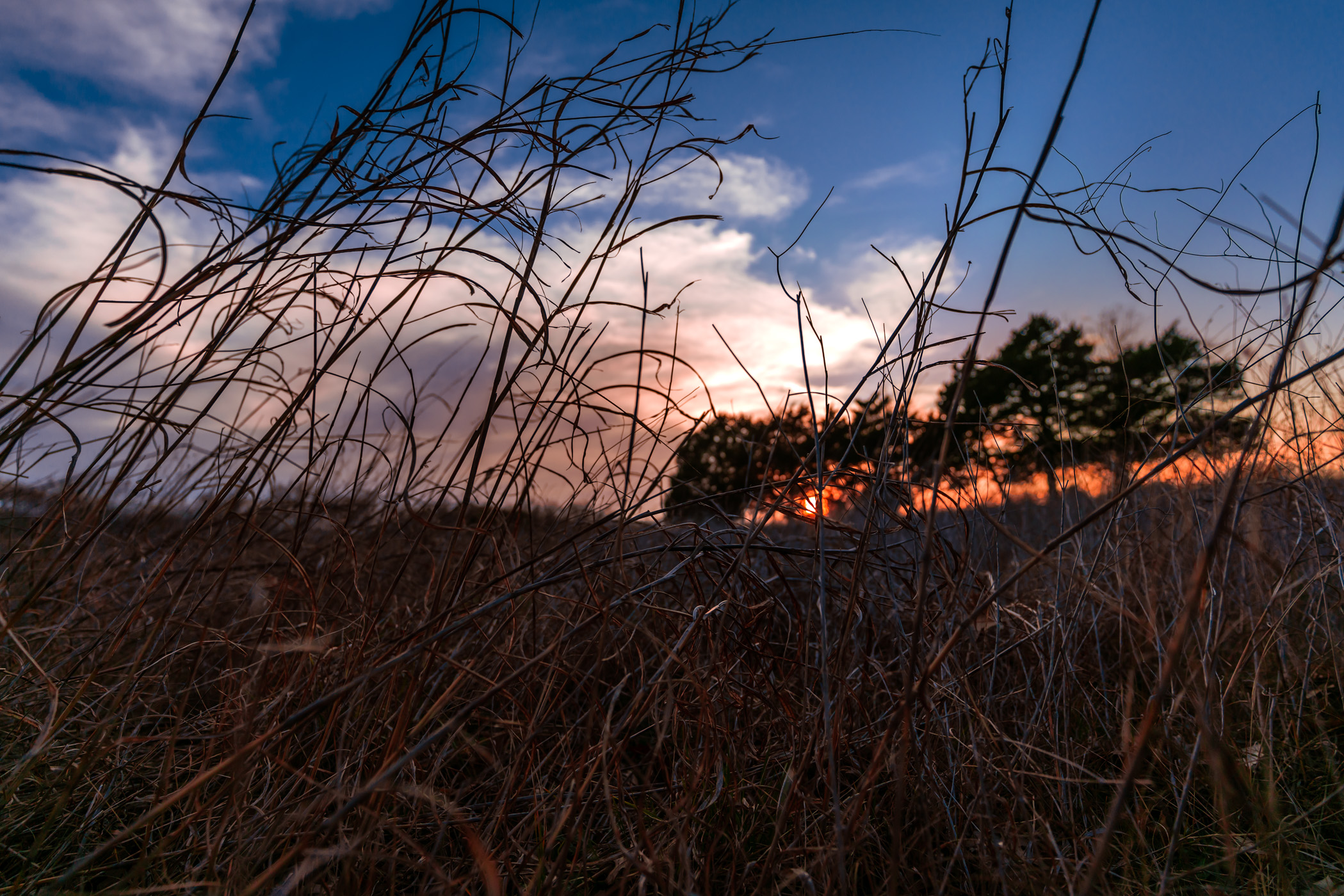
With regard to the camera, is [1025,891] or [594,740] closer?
[1025,891]

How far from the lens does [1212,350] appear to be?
4.65ft

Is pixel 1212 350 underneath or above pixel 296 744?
above

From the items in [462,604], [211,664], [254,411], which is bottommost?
[211,664]

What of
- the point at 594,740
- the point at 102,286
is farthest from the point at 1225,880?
the point at 102,286

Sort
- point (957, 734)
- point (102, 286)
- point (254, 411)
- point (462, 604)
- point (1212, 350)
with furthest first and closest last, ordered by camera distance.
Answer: point (254, 411), point (1212, 350), point (957, 734), point (102, 286), point (462, 604)

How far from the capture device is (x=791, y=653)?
1.59m

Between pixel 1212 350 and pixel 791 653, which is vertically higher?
pixel 1212 350

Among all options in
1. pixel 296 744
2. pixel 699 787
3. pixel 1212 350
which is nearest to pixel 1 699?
pixel 296 744

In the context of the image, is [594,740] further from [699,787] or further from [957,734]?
[957,734]

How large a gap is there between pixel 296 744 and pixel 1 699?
0.47 m

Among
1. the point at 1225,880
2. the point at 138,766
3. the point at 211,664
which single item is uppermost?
the point at 211,664

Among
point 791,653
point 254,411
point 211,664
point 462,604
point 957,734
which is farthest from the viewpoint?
point 254,411

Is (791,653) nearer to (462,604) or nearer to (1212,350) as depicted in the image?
(462,604)

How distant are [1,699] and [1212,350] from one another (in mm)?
2266
